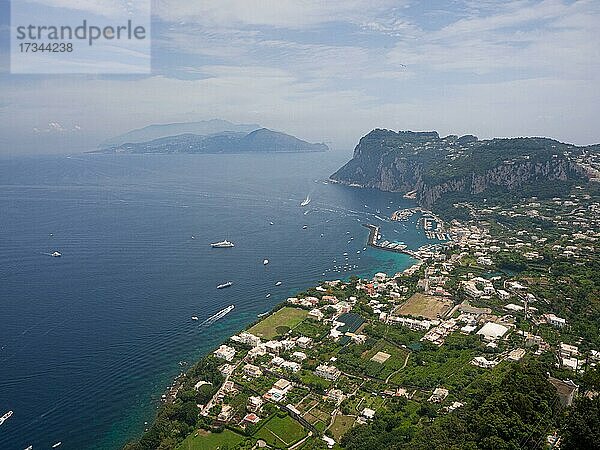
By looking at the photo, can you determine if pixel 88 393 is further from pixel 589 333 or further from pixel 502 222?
pixel 502 222

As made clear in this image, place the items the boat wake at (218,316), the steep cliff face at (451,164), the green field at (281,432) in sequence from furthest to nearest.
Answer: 1. the steep cliff face at (451,164)
2. the boat wake at (218,316)
3. the green field at (281,432)

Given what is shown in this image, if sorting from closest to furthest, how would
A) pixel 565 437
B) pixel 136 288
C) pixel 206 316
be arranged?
pixel 565 437 < pixel 206 316 < pixel 136 288

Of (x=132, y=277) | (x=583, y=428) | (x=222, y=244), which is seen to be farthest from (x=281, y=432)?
(x=222, y=244)

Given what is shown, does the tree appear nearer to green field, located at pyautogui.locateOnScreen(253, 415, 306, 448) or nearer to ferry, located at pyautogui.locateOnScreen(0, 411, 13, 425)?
green field, located at pyautogui.locateOnScreen(253, 415, 306, 448)

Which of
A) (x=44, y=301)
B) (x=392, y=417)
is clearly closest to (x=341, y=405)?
(x=392, y=417)

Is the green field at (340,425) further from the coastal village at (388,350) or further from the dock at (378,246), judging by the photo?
the dock at (378,246)

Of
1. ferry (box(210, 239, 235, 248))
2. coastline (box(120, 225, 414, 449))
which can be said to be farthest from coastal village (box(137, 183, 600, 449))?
ferry (box(210, 239, 235, 248))

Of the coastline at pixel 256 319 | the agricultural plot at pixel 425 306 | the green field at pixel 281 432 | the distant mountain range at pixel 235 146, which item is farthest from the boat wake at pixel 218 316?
the distant mountain range at pixel 235 146
